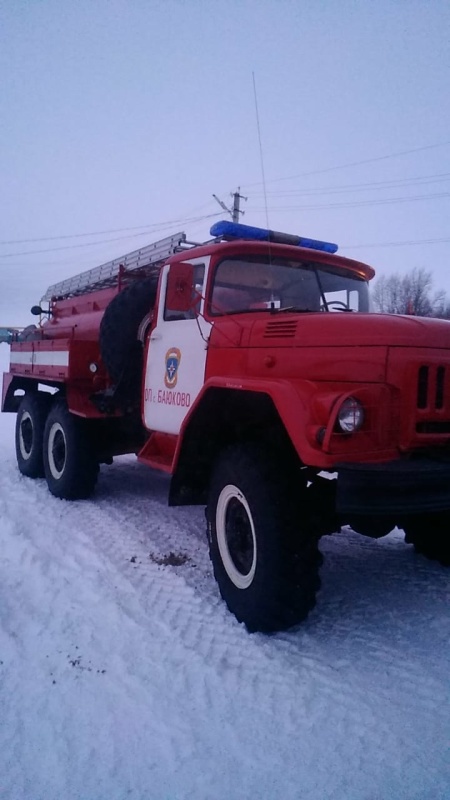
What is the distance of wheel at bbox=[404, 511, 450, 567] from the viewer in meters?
3.73

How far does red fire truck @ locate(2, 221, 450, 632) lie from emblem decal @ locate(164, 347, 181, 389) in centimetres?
2

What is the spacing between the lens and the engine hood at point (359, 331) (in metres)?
2.83

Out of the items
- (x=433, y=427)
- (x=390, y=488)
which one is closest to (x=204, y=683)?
(x=390, y=488)

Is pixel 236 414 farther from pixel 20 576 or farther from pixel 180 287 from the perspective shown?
pixel 20 576

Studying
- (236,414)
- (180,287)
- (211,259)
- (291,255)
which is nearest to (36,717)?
(236,414)

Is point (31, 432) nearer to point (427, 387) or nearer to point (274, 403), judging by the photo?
point (274, 403)

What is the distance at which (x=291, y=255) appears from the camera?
4062mm

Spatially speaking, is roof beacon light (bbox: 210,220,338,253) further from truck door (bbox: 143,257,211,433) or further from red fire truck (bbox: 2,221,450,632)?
truck door (bbox: 143,257,211,433)

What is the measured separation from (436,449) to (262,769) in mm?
1718

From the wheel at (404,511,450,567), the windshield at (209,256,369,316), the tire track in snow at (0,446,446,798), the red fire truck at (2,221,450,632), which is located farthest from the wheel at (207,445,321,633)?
the windshield at (209,256,369,316)

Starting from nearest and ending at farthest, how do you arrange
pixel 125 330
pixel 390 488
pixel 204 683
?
pixel 390 488, pixel 204 683, pixel 125 330

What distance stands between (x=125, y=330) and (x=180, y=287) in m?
1.51

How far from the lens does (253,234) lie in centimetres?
445

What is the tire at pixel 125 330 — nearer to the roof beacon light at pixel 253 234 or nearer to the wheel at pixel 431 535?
the roof beacon light at pixel 253 234
